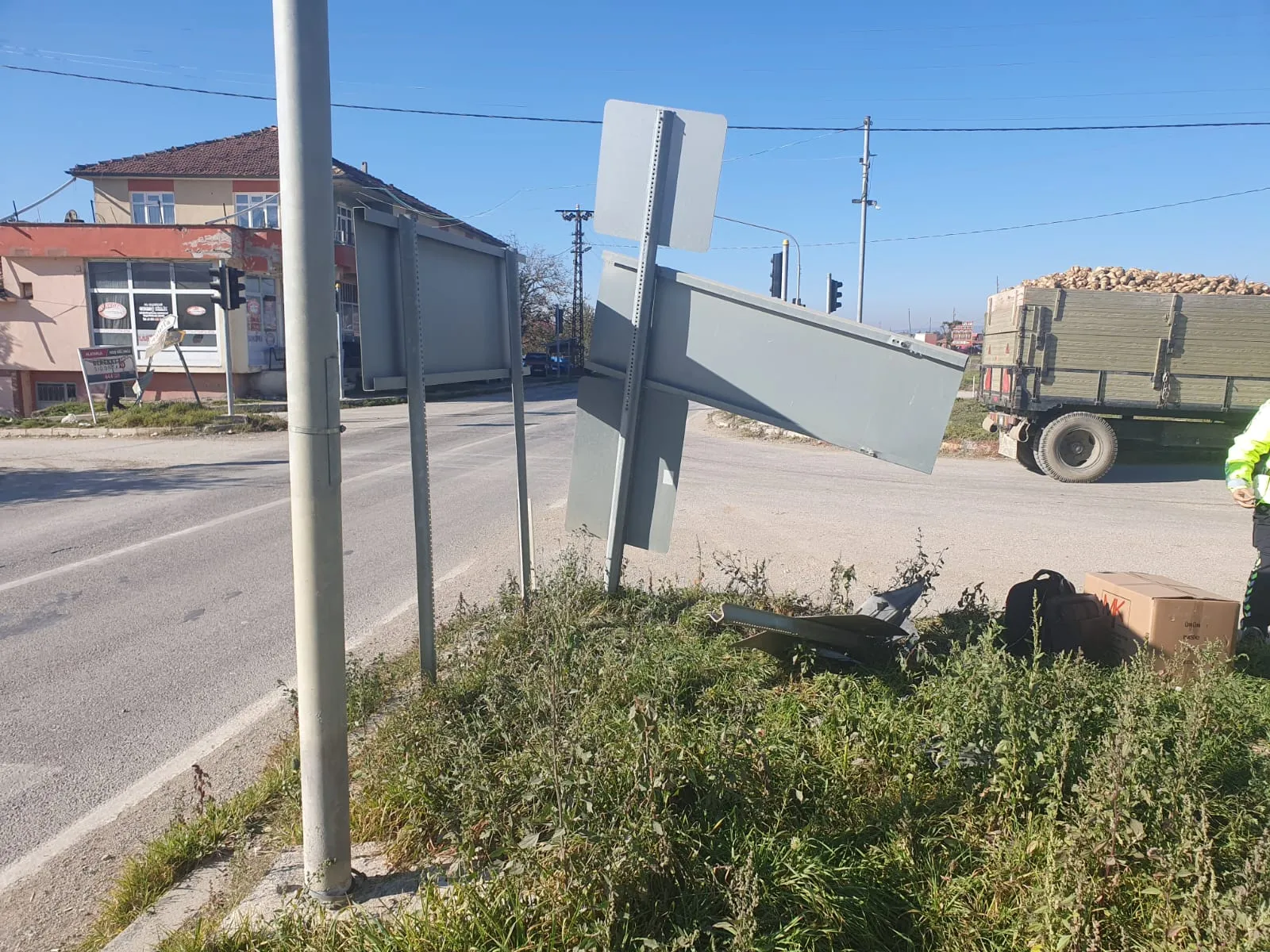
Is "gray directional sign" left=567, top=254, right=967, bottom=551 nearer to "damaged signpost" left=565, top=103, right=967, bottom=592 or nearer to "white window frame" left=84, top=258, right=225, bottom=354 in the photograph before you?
"damaged signpost" left=565, top=103, right=967, bottom=592

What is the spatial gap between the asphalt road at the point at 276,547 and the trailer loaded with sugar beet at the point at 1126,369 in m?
0.78

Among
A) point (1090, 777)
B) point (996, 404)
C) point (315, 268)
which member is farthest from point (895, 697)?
point (996, 404)

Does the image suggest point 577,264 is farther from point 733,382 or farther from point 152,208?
point 733,382

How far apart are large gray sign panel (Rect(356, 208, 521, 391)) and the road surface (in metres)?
1.97

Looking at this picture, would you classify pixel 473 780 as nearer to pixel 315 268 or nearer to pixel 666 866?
pixel 666 866

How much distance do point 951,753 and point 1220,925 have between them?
86cm

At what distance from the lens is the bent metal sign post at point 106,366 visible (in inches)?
770

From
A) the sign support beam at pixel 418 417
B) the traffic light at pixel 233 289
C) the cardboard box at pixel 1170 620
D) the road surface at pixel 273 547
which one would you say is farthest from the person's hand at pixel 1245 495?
the traffic light at pixel 233 289

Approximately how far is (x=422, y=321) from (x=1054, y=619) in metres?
3.29

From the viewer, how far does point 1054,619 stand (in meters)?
4.23

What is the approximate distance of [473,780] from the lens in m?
2.90

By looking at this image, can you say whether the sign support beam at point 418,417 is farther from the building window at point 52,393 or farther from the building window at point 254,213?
the building window at point 254,213

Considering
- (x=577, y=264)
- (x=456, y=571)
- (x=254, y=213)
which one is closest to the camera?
(x=456, y=571)

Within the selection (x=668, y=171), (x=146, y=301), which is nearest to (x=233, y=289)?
(x=146, y=301)
